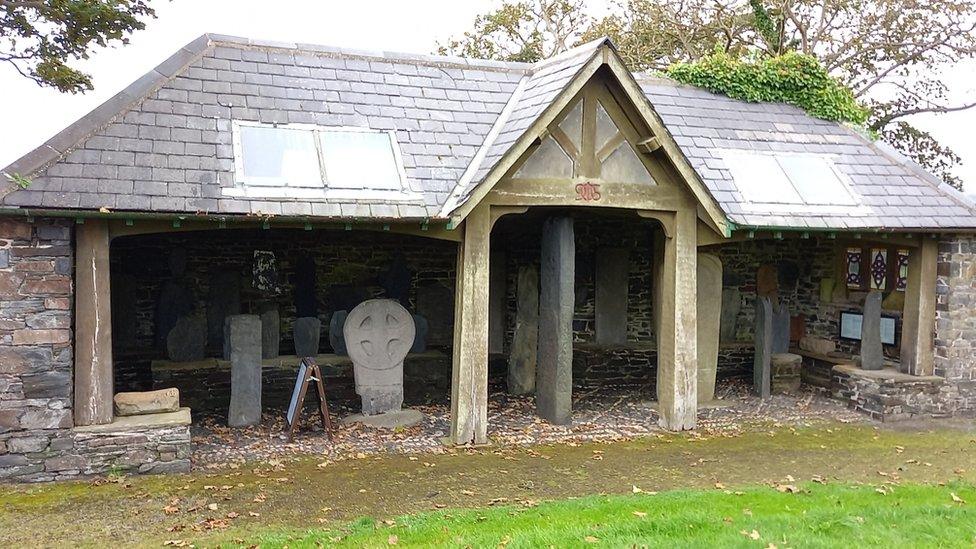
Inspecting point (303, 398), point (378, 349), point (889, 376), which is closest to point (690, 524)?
point (303, 398)

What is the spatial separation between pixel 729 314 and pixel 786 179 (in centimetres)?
459

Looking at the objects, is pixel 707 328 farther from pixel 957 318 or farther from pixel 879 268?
pixel 879 268

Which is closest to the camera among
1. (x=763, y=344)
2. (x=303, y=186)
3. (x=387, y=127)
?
(x=303, y=186)

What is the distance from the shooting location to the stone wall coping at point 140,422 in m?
8.03

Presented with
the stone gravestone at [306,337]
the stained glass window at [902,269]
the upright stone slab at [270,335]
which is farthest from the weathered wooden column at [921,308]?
the upright stone slab at [270,335]

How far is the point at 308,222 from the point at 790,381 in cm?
880

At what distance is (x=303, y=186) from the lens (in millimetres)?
8938

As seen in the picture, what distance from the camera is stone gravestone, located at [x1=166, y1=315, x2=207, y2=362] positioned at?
11859 mm

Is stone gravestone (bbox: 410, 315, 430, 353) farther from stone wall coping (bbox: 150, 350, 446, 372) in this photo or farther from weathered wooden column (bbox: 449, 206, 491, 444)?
weathered wooden column (bbox: 449, 206, 491, 444)

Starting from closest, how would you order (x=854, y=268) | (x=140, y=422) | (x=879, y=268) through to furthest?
1. (x=140, y=422)
2. (x=879, y=268)
3. (x=854, y=268)

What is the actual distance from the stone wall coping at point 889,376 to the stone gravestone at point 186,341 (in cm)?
972

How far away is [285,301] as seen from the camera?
14.0 metres

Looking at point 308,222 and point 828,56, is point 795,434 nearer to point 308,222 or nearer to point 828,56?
point 308,222

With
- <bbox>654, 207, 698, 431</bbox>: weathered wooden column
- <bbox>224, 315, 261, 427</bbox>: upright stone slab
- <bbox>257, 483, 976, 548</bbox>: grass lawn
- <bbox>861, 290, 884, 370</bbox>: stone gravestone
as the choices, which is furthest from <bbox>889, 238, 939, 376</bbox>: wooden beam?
<bbox>224, 315, 261, 427</bbox>: upright stone slab
